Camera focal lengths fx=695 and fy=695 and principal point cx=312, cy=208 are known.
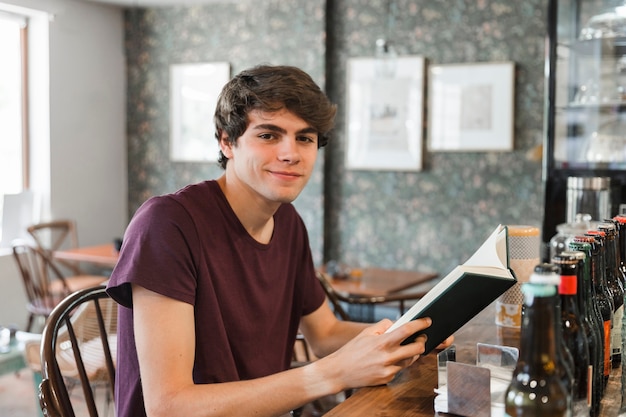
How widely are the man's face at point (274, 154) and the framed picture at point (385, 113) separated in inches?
141

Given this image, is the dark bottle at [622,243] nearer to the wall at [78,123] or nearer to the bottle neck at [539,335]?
the bottle neck at [539,335]

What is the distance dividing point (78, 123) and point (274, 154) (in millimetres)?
4752

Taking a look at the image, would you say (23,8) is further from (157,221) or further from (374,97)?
(157,221)

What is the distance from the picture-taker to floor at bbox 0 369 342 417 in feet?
12.2

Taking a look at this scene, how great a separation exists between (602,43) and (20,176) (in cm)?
444

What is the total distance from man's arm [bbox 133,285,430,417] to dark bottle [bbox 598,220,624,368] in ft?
1.33

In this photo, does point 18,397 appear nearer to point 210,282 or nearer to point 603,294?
point 210,282

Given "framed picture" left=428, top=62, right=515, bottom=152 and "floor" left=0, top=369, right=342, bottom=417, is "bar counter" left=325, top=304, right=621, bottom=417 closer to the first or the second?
"floor" left=0, top=369, right=342, bottom=417

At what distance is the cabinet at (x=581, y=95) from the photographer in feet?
11.6

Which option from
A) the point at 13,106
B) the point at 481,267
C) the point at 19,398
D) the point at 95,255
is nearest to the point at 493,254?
the point at 481,267

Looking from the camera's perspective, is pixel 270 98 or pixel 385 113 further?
pixel 385 113

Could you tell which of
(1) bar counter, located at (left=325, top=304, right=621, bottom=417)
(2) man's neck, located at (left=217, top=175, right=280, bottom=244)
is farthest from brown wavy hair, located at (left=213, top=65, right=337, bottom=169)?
(1) bar counter, located at (left=325, top=304, right=621, bottom=417)

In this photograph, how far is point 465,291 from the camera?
120 centimetres

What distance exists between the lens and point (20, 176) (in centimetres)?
567
